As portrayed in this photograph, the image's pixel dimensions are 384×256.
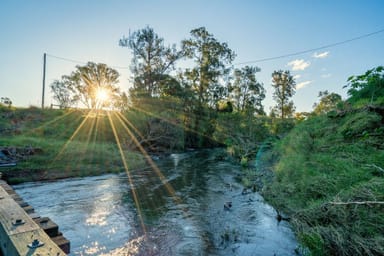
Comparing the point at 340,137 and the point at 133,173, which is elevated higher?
the point at 340,137

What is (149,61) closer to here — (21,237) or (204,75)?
(204,75)

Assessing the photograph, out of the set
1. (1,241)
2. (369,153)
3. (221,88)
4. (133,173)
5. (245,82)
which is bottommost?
(133,173)

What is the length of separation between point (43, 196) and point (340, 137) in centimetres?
1021

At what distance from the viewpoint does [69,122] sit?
21.0m

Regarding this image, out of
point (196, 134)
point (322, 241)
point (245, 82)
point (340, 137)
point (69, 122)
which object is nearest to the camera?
point (322, 241)

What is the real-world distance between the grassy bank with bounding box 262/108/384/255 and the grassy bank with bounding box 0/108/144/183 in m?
9.54

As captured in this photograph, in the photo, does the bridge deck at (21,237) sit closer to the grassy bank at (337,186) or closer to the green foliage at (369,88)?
the grassy bank at (337,186)

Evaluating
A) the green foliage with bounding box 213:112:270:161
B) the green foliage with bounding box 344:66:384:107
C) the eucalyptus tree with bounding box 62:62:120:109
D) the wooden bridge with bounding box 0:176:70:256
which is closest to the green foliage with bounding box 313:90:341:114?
the green foliage with bounding box 344:66:384:107

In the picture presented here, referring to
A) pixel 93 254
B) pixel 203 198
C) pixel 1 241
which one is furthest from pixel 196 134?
pixel 1 241

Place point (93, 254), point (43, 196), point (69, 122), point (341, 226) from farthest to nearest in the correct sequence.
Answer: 1. point (69, 122)
2. point (43, 196)
3. point (93, 254)
4. point (341, 226)

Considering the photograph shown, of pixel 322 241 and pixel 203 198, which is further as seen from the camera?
pixel 203 198

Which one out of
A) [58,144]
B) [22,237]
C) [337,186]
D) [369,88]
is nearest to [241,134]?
[369,88]

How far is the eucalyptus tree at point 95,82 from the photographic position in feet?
113

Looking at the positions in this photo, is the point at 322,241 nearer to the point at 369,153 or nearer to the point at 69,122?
the point at 369,153
